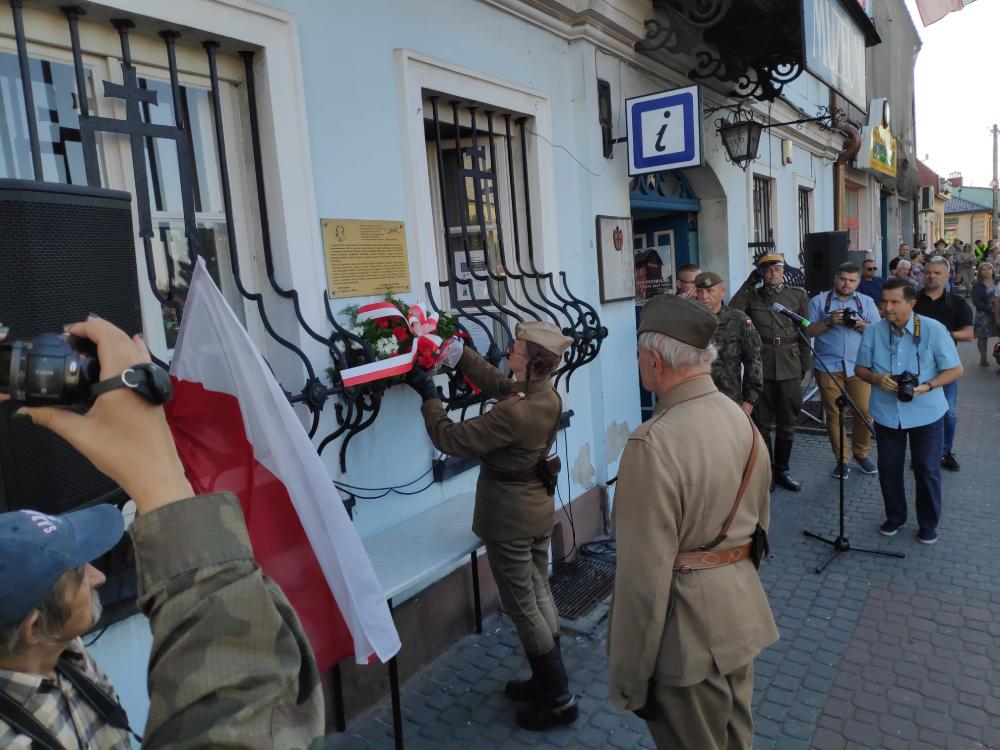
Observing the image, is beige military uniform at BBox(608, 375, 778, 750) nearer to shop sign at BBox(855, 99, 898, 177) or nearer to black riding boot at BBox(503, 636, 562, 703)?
black riding boot at BBox(503, 636, 562, 703)

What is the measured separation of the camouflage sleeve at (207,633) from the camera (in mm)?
911

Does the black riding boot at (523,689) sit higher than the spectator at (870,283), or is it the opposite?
the spectator at (870,283)

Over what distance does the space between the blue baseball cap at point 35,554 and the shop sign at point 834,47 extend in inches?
228

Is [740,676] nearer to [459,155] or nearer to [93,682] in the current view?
[93,682]

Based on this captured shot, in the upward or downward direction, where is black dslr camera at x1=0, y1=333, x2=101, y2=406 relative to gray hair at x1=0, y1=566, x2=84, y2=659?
upward

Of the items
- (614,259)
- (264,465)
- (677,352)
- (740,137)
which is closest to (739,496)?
(677,352)

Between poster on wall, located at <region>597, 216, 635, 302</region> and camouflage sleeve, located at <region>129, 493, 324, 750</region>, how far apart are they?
14.9ft

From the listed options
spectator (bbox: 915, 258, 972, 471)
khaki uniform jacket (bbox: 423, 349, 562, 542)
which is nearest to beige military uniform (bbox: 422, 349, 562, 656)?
khaki uniform jacket (bbox: 423, 349, 562, 542)

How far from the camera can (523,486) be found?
127 inches

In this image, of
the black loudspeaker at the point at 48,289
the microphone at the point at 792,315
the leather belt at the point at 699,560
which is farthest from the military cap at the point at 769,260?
the black loudspeaker at the point at 48,289

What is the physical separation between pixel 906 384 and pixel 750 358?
3.72 feet

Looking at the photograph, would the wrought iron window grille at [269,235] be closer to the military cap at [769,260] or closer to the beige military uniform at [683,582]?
the beige military uniform at [683,582]

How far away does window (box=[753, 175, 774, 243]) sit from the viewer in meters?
9.06

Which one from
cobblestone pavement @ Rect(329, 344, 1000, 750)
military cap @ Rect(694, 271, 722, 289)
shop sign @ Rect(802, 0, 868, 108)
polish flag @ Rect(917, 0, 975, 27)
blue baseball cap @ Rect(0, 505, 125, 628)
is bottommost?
cobblestone pavement @ Rect(329, 344, 1000, 750)
